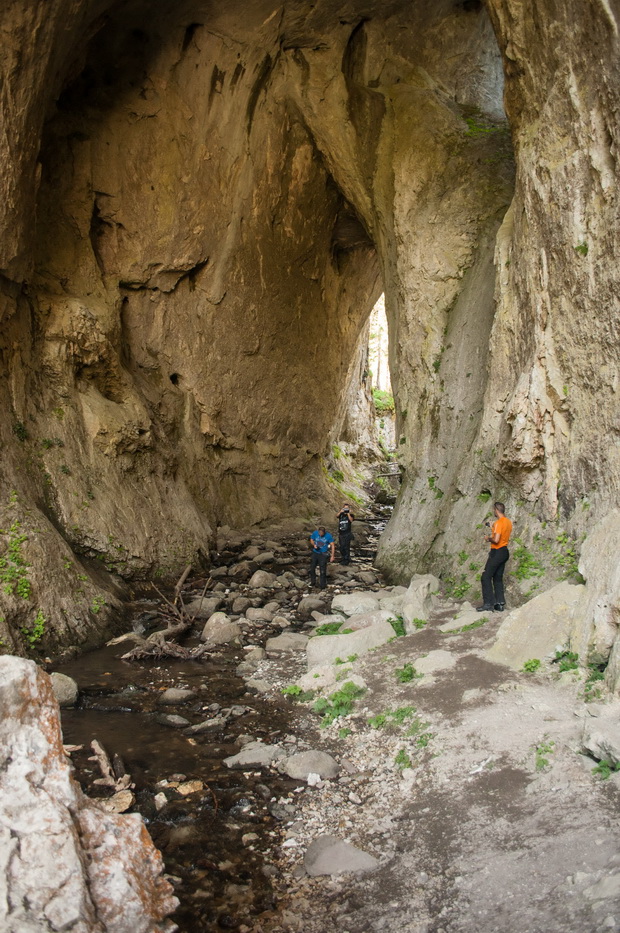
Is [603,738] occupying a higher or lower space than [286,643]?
higher

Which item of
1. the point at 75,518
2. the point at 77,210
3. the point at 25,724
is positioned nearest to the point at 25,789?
the point at 25,724

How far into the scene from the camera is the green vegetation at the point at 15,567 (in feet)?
33.4

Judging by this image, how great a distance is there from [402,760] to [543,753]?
4.72ft

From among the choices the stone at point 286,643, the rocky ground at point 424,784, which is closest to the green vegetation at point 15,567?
the rocky ground at point 424,784

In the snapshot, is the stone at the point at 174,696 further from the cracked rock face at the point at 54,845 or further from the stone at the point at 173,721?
the cracked rock face at the point at 54,845

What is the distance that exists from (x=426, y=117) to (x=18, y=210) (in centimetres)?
1016

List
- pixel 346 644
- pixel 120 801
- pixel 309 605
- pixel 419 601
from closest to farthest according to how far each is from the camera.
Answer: pixel 120 801 < pixel 346 644 < pixel 419 601 < pixel 309 605

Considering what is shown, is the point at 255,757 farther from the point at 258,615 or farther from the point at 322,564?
the point at 322,564

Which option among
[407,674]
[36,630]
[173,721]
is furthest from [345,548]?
[173,721]

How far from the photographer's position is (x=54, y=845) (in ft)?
12.5

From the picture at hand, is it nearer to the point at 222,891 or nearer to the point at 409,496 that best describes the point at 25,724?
the point at 222,891

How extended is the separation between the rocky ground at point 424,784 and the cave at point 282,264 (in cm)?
284

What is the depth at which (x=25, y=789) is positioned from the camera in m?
3.96

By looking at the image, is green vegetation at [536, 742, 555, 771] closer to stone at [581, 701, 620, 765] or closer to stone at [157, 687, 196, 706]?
stone at [581, 701, 620, 765]
